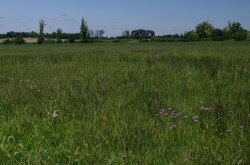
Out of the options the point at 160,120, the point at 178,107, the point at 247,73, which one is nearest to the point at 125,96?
the point at 178,107

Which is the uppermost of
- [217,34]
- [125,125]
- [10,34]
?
[125,125]

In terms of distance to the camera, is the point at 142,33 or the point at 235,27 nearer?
the point at 235,27

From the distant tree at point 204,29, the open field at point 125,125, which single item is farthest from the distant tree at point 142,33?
the open field at point 125,125

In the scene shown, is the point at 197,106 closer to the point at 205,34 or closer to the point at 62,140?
the point at 62,140

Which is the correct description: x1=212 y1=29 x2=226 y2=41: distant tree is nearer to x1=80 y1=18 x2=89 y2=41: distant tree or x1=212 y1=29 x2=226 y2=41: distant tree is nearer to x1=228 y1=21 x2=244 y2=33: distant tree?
x1=228 y1=21 x2=244 y2=33: distant tree

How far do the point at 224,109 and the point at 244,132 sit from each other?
118cm

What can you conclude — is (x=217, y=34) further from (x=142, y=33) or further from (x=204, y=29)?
(x=142, y=33)

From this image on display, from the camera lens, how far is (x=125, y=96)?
8.30 metres

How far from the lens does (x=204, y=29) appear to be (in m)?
141

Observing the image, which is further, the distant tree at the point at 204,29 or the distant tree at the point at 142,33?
the distant tree at the point at 142,33

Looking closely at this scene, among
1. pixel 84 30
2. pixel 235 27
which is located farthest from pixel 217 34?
pixel 84 30

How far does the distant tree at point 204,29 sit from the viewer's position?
138500mm

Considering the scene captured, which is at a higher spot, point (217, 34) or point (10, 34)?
point (217, 34)

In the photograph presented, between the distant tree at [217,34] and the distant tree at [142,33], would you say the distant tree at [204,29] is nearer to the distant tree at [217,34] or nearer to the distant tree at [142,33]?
the distant tree at [217,34]
